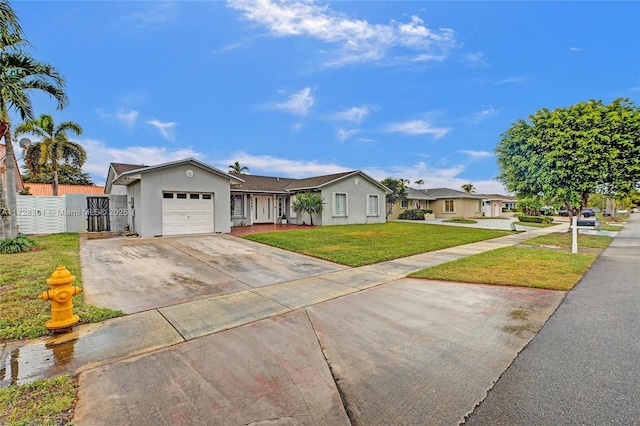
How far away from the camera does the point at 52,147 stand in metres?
24.2

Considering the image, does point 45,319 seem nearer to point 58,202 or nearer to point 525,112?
point 58,202

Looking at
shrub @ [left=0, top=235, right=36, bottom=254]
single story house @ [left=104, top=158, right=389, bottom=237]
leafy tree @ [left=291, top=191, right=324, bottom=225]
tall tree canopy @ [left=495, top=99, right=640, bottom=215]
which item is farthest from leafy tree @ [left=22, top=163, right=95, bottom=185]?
tall tree canopy @ [left=495, top=99, right=640, bottom=215]

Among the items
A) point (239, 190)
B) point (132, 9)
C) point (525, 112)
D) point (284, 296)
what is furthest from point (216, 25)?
point (525, 112)

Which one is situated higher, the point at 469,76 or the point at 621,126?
the point at 469,76

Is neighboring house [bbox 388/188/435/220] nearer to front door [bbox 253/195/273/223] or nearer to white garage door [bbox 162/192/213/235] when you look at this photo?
front door [bbox 253/195/273/223]

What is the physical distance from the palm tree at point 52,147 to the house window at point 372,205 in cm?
2524

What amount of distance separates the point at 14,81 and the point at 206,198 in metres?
8.36

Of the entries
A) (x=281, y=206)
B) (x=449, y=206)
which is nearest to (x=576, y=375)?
(x=281, y=206)

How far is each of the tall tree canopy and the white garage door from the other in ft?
56.0

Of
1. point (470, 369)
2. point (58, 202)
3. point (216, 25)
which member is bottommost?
point (470, 369)

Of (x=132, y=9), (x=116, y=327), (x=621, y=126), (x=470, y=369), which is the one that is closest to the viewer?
(x=470, y=369)

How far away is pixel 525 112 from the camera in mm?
15789

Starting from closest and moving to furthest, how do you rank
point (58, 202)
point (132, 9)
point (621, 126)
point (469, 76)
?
point (132, 9) → point (621, 126) → point (58, 202) → point (469, 76)

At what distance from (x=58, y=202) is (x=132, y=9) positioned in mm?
10588
